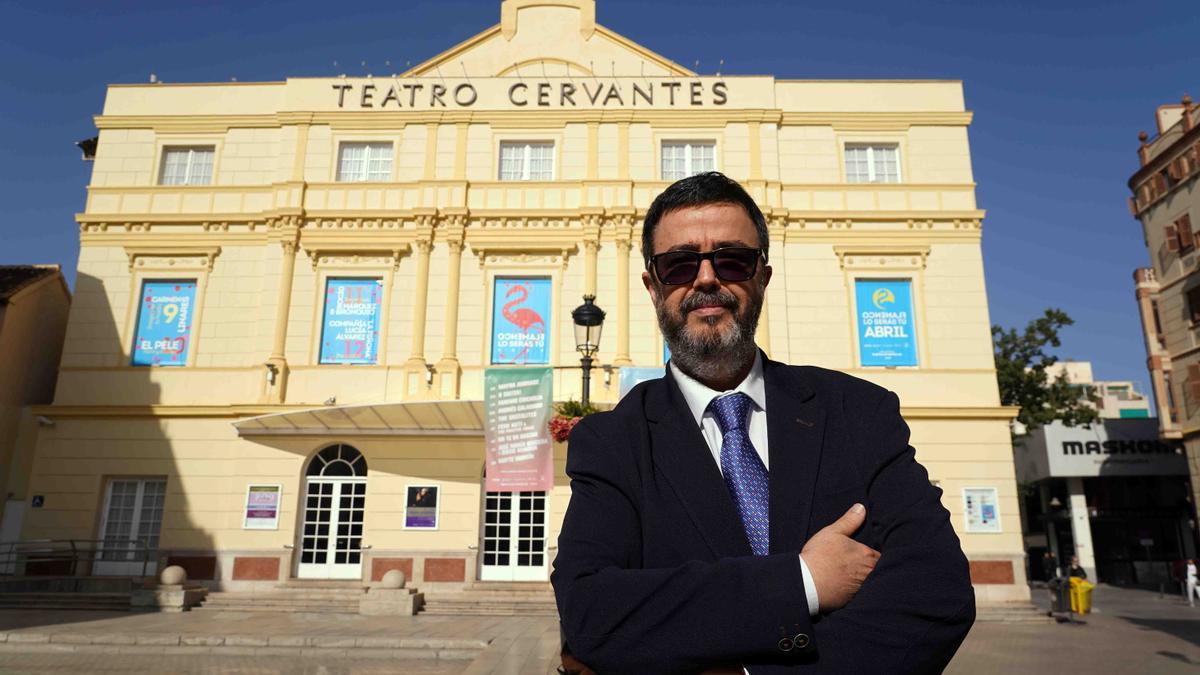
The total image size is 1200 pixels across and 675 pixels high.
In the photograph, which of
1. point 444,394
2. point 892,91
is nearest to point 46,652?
point 444,394

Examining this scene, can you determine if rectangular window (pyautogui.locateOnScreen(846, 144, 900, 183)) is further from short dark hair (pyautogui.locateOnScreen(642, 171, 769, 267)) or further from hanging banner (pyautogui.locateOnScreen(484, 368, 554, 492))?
short dark hair (pyautogui.locateOnScreen(642, 171, 769, 267))

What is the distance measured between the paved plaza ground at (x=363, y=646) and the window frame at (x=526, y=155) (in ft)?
39.6

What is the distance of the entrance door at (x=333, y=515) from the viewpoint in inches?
707

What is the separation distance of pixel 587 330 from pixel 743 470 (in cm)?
795

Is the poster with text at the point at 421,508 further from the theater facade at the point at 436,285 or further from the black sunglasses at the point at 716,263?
the black sunglasses at the point at 716,263

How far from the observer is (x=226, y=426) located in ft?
61.7

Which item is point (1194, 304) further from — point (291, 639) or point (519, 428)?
Answer: point (291, 639)

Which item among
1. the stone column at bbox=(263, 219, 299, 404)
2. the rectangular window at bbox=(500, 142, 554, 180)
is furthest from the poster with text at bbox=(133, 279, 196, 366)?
the rectangular window at bbox=(500, 142, 554, 180)

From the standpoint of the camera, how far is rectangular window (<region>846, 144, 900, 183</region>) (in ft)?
68.2

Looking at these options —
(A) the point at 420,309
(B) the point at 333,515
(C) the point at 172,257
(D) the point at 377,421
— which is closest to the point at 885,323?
(A) the point at 420,309

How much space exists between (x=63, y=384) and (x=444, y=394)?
411 inches

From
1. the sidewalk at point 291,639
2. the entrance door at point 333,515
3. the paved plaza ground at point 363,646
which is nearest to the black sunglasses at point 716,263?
the paved plaza ground at point 363,646

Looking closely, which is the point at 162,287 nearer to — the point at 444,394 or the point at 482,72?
the point at 444,394

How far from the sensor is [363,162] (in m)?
21.0
